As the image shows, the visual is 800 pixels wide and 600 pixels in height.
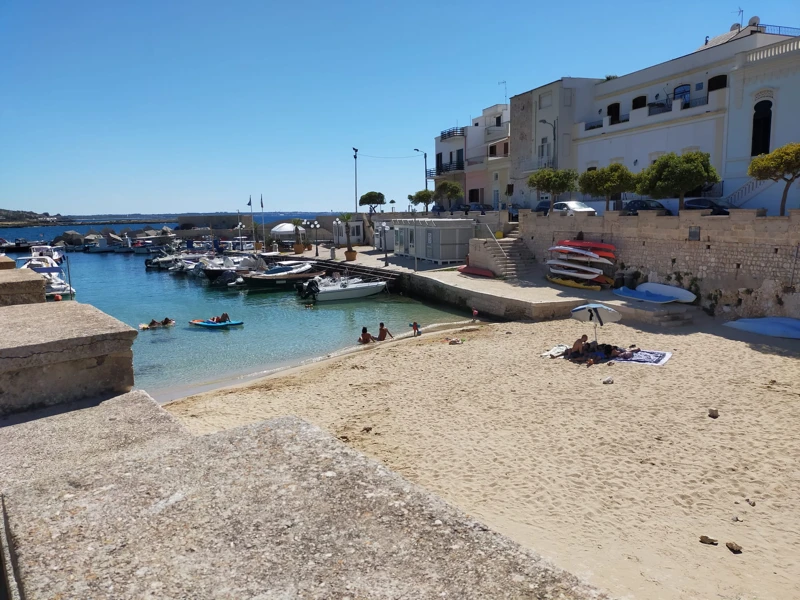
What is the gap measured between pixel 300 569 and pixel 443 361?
12.8m

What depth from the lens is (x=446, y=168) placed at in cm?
4850

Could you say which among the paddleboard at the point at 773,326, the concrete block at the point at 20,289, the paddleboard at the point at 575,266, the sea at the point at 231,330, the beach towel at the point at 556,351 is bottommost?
the sea at the point at 231,330

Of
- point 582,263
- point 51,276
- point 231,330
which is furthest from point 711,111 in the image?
point 51,276

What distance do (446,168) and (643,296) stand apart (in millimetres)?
30896

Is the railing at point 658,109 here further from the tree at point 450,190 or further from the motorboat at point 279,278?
the motorboat at point 279,278

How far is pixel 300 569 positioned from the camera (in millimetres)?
2510

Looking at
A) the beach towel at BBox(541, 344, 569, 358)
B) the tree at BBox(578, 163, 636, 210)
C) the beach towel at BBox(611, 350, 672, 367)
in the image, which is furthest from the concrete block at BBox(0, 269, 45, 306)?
the tree at BBox(578, 163, 636, 210)

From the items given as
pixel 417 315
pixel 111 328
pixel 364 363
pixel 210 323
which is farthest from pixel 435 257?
pixel 111 328

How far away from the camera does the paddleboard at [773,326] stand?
49.4 ft

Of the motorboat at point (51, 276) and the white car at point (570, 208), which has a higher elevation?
the white car at point (570, 208)

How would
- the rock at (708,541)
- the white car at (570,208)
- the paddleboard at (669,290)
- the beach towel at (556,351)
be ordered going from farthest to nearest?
1. the white car at (570,208)
2. the paddleboard at (669,290)
3. the beach towel at (556,351)
4. the rock at (708,541)

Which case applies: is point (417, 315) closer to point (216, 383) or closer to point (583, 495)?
point (216, 383)

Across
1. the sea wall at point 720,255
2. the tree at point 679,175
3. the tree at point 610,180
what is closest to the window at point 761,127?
the tree at point 679,175

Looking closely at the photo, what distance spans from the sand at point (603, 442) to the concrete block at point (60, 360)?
15.0 feet
